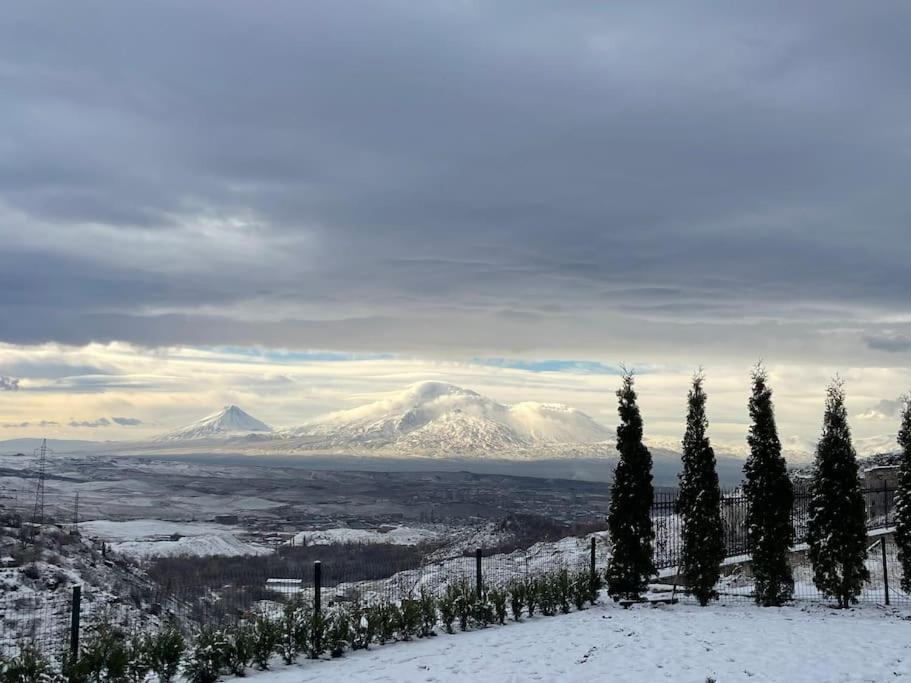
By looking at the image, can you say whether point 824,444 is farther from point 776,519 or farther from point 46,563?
point 46,563

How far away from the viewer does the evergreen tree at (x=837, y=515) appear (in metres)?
21.9

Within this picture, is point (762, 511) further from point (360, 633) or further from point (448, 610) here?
point (360, 633)

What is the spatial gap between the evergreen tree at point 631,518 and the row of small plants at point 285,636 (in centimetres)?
173

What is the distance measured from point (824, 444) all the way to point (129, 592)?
25.8 meters

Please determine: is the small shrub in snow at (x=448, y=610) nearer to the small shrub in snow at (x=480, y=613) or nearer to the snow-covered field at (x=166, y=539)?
the small shrub in snow at (x=480, y=613)

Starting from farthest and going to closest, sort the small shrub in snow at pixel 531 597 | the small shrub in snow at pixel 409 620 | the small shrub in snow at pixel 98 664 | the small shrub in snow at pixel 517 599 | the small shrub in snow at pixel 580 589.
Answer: the small shrub in snow at pixel 580 589, the small shrub in snow at pixel 531 597, the small shrub in snow at pixel 517 599, the small shrub in snow at pixel 409 620, the small shrub in snow at pixel 98 664

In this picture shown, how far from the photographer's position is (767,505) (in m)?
23.0

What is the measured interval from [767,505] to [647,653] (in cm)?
976

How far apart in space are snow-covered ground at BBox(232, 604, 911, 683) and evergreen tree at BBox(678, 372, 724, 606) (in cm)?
342

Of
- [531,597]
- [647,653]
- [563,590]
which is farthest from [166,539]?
[647,653]

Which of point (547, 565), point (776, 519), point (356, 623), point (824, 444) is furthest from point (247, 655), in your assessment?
point (547, 565)

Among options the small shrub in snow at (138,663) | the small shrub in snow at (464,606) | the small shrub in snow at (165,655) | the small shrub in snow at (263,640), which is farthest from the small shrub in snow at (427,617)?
the small shrub in snow at (138,663)

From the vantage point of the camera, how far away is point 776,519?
899 inches

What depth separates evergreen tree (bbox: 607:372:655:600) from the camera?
22.8 metres
